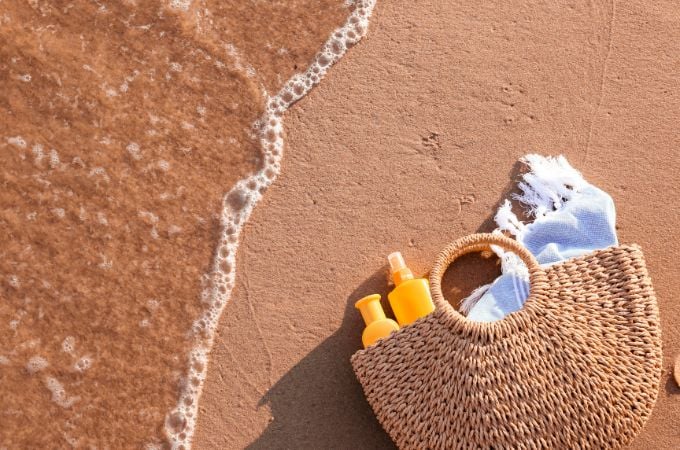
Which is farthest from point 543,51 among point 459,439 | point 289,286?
point 459,439

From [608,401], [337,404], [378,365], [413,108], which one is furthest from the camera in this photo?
[413,108]

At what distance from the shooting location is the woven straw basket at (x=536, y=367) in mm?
1978

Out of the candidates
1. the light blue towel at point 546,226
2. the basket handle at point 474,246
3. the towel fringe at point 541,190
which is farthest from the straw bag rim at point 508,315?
the towel fringe at point 541,190

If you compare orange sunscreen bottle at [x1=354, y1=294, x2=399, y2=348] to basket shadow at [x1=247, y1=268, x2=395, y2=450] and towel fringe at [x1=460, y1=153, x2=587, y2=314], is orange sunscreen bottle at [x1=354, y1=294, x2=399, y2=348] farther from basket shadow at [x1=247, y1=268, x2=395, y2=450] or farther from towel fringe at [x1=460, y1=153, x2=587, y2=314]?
towel fringe at [x1=460, y1=153, x2=587, y2=314]

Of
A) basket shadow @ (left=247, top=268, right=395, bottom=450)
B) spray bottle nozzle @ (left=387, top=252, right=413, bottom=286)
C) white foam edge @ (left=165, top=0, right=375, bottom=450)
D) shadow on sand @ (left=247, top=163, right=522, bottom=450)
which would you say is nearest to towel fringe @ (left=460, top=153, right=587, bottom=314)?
shadow on sand @ (left=247, top=163, right=522, bottom=450)

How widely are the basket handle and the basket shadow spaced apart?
0.34 meters

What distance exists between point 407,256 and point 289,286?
43cm

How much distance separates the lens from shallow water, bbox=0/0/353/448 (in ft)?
7.84

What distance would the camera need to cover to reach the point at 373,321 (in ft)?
7.42

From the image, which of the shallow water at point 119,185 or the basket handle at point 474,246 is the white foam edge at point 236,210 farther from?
the basket handle at point 474,246

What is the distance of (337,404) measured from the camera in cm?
234

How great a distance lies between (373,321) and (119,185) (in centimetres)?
105

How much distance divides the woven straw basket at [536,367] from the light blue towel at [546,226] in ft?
0.47

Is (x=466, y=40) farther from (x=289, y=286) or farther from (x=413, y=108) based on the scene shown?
(x=289, y=286)
